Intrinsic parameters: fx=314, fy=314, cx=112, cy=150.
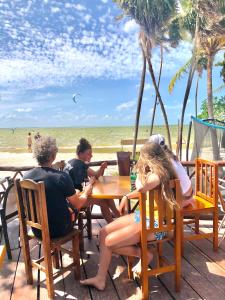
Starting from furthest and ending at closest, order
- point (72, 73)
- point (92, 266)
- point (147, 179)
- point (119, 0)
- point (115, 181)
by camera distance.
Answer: point (72, 73) → point (119, 0) → point (115, 181) → point (92, 266) → point (147, 179)

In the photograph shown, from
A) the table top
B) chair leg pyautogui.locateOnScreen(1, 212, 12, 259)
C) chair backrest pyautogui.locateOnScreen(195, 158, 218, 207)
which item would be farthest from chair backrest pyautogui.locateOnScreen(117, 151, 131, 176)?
chair leg pyautogui.locateOnScreen(1, 212, 12, 259)

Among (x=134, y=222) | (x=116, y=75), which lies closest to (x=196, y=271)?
(x=134, y=222)

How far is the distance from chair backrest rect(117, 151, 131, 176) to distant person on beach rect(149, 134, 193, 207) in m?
1.07

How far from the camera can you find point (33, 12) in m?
98.6

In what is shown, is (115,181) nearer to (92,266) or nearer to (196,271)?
(92,266)

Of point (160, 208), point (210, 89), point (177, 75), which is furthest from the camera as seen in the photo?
point (177, 75)

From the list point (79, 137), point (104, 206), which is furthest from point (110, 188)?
point (79, 137)

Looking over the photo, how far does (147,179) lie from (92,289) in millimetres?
970

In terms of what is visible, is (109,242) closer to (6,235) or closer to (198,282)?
(198,282)

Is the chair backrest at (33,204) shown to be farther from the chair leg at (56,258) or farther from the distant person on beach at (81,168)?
the distant person on beach at (81,168)

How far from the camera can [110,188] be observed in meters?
2.97

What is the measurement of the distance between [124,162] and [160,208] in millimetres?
1604

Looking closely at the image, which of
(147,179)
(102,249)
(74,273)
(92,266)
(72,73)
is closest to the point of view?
(147,179)

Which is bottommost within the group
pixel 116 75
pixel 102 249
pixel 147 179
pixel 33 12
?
pixel 102 249
